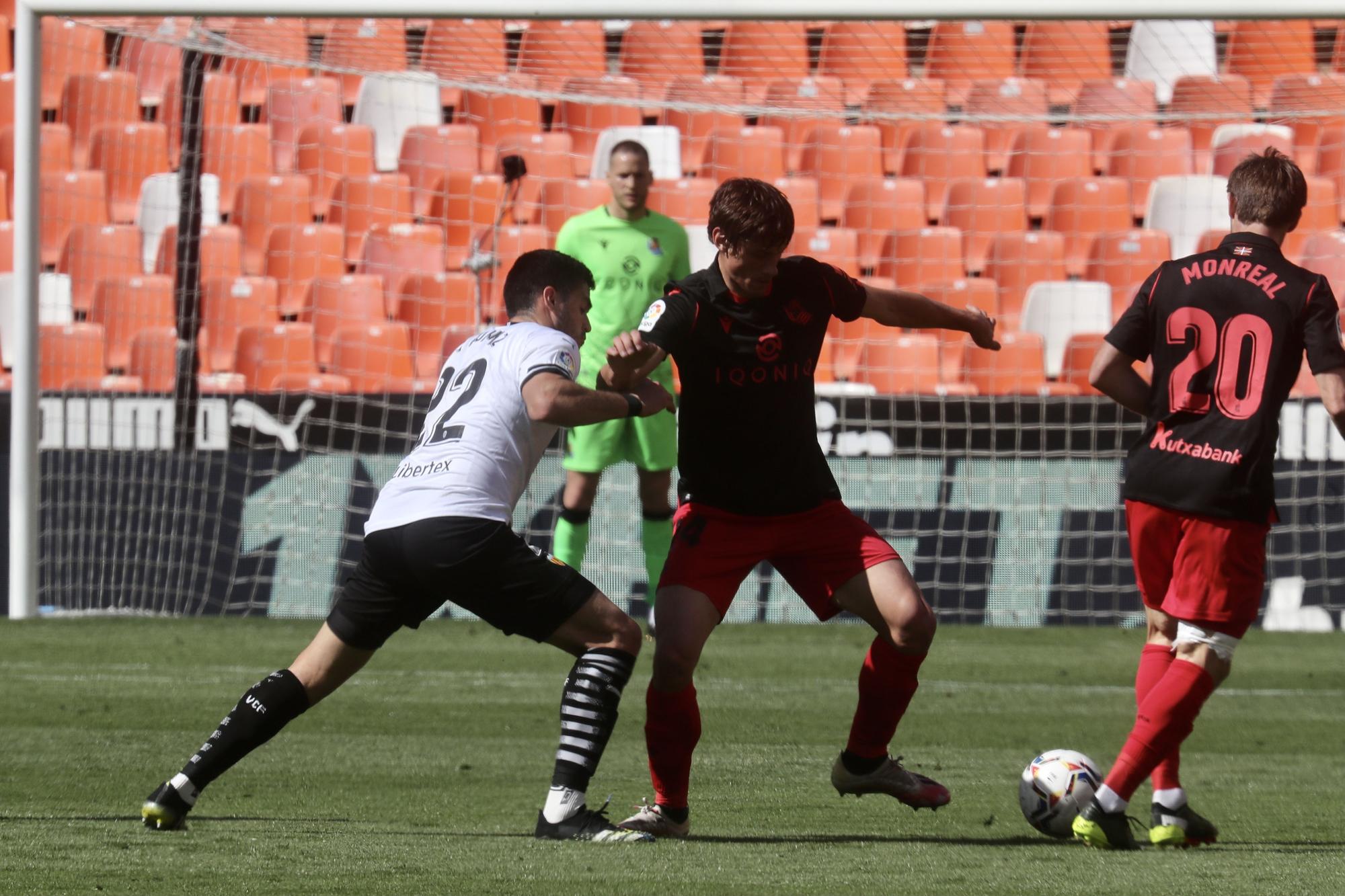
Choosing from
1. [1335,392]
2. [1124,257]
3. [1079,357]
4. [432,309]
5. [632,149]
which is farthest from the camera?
[1124,257]

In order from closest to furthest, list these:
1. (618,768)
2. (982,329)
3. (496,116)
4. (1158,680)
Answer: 1. (1158,680)
2. (982,329)
3. (618,768)
4. (496,116)

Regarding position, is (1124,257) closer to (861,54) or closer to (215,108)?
(861,54)

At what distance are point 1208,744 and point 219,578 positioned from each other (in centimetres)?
578

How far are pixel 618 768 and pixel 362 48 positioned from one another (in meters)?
8.47

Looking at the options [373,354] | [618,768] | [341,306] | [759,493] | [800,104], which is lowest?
[618,768]

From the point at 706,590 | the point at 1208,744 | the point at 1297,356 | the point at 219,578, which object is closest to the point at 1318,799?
the point at 1208,744

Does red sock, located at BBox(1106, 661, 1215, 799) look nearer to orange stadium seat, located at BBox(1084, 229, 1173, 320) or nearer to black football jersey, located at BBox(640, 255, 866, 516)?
black football jersey, located at BBox(640, 255, 866, 516)

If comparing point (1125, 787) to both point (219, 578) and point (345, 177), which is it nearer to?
point (219, 578)

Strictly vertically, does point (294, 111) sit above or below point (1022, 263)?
above

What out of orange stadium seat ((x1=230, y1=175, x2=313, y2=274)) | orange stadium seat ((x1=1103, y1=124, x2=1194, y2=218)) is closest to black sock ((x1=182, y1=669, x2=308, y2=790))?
orange stadium seat ((x1=230, y1=175, x2=313, y2=274))

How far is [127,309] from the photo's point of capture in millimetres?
11539

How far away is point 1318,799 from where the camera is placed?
17.5 ft

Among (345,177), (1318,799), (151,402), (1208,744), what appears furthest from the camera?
(345,177)

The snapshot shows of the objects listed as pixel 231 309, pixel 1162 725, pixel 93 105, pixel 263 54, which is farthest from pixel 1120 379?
pixel 93 105
